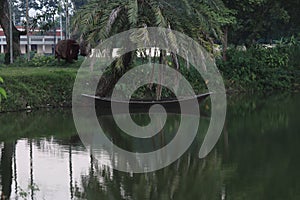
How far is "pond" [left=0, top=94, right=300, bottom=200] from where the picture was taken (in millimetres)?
8781

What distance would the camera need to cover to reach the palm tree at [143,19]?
16372 millimetres

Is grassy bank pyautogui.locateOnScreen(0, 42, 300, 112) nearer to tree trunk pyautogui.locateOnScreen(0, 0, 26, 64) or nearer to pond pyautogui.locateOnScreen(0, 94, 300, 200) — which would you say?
tree trunk pyautogui.locateOnScreen(0, 0, 26, 64)

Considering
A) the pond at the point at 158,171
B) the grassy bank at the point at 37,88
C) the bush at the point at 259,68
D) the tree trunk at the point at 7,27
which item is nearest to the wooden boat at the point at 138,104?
the grassy bank at the point at 37,88

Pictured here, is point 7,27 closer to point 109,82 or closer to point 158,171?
point 109,82

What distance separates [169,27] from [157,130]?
3037 mm

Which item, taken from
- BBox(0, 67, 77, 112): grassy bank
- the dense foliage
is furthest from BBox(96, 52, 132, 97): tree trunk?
the dense foliage

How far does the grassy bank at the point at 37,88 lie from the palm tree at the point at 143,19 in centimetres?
229

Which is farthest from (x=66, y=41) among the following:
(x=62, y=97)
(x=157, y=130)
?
(x=157, y=130)

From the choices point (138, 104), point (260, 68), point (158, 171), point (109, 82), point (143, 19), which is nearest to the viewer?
point (158, 171)

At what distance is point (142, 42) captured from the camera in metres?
15.8

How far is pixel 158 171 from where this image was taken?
33.9ft

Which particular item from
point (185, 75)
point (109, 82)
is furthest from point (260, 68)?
point (109, 82)

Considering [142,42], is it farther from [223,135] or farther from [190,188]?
[190,188]

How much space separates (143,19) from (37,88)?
410cm
